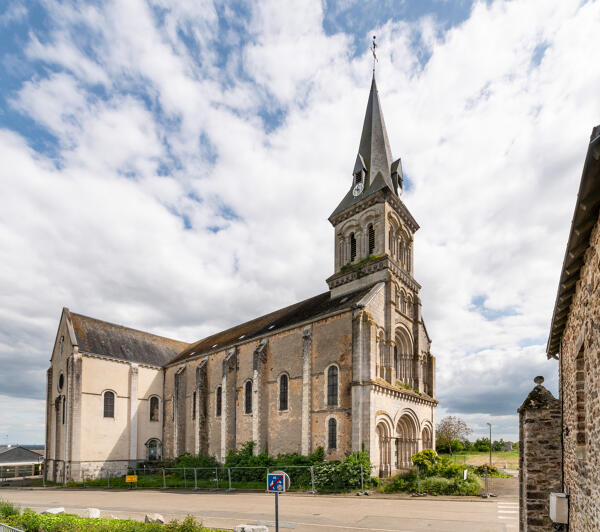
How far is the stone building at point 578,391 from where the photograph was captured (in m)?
5.21

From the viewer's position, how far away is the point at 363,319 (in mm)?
24031

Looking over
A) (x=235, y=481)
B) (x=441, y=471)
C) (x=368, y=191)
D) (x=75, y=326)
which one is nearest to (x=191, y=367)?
(x=75, y=326)

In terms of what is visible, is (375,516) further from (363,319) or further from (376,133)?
(376,133)

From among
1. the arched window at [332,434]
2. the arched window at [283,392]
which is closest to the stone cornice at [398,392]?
the arched window at [332,434]

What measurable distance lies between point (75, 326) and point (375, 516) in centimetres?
3131

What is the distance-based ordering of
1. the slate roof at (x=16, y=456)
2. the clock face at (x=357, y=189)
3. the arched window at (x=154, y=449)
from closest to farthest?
1. the clock face at (x=357, y=189)
2. the arched window at (x=154, y=449)
3. the slate roof at (x=16, y=456)

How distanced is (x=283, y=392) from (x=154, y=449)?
1745cm

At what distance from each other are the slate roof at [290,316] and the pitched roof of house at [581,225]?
1743cm

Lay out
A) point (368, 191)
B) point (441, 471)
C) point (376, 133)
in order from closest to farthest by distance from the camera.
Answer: point (441, 471), point (368, 191), point (376, 133)

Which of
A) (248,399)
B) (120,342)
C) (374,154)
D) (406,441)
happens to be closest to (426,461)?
(406,441)

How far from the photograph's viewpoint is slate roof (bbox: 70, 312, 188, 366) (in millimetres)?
37719

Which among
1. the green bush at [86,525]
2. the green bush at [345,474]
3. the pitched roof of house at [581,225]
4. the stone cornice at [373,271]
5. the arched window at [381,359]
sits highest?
the stone cornice at [373,271]

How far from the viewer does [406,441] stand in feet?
88.5

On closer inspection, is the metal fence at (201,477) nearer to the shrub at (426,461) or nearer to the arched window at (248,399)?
the shrub at (426,461)
